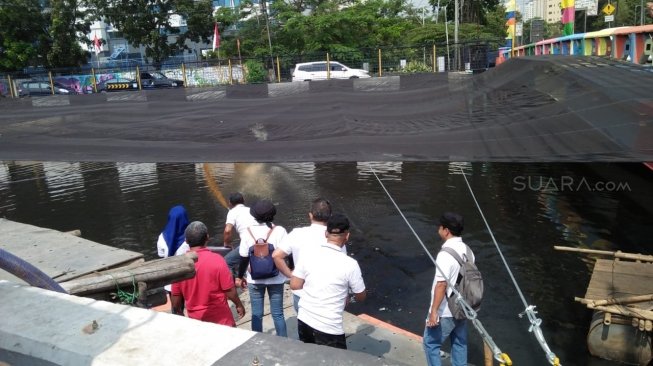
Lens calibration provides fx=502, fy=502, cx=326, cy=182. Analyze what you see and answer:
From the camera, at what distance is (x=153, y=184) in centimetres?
1344

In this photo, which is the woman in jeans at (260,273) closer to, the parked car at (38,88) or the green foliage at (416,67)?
the green foliage at (416,67)

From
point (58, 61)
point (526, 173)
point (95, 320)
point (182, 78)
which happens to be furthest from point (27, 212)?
point (58, 61)

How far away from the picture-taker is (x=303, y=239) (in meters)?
4.13

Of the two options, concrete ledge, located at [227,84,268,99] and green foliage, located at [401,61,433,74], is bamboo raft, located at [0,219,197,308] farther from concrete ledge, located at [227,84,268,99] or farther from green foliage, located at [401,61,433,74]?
green foliage, located at [401,61,433,74]

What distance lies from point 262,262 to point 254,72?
2384 centimetres

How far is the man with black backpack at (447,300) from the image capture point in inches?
155

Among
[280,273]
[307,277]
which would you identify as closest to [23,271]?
[307,277]

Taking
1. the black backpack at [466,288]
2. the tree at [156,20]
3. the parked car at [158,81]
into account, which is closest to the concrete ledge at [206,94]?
the black backpack at [466,288]

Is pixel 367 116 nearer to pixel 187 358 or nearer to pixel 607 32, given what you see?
pixel 187 358

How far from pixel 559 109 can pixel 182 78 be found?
2687 cm

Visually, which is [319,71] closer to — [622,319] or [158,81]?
[158,81]

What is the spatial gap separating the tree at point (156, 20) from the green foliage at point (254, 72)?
20.0 m

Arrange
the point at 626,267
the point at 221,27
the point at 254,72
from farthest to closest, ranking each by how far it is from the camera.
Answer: the point at 221,27 → the point at 254,72 → the point at 626,267
